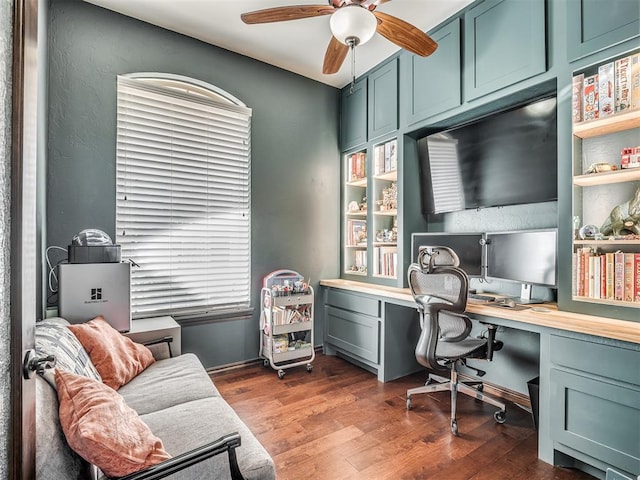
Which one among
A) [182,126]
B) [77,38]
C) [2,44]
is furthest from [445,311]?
[77,38]

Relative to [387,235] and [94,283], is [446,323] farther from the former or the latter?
[94,283]

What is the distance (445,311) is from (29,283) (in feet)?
6.84

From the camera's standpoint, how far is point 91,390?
117 centimetres

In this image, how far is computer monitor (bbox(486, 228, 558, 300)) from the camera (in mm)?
2193

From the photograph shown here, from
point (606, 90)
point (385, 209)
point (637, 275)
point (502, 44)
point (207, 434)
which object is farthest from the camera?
point (385, 209)

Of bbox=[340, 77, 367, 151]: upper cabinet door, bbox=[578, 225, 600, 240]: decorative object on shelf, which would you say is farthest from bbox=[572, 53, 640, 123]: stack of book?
bbox=[340, 77, 367, 151]: upper cabinet door

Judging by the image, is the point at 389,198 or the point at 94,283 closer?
the point at 94,283

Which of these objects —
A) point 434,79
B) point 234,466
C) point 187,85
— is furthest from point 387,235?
point 234,466

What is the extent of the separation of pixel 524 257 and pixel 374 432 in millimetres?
1578

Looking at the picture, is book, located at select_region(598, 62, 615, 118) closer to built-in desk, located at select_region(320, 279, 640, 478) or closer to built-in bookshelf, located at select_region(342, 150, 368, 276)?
built-in desk, located at select_region(320, 279, 640, 478)

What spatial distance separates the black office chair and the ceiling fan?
53.9 inches

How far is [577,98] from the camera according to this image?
1963 millimetres

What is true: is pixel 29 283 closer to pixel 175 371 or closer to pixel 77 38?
pixel 175 371

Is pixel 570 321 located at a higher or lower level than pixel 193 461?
higher
